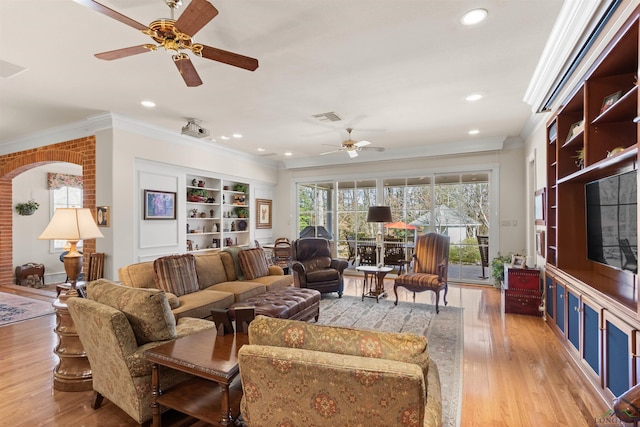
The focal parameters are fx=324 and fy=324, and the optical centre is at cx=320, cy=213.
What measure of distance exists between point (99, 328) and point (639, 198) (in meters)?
3.28

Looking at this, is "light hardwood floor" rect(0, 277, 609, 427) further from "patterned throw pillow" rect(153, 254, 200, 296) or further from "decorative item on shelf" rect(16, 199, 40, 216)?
"decorative item on shelf" rect(16, 199, 40, 216)

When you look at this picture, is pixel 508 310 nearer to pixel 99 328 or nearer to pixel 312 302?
pixel 312 302

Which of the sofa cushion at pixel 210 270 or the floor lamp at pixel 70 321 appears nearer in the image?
the floor lamp at pixel 70 321

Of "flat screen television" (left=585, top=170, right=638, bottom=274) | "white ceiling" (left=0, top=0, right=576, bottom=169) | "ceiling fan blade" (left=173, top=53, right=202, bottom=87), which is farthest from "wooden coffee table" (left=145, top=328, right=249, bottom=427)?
"flat screen television" (left=585, top=170, right=638, bottom=274)

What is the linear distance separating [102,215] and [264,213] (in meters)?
3.90

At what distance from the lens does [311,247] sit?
557 centimetres

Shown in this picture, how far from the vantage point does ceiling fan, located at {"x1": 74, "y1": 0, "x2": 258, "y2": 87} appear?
1784 mm

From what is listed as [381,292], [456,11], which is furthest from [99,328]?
[381,292]

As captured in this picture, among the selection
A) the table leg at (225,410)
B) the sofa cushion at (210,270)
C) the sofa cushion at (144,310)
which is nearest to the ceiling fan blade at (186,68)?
the sofa cushion at (144,310)

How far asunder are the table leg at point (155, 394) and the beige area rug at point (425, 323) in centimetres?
180

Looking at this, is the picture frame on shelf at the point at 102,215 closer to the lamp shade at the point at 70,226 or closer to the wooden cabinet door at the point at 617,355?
the lamp shade at the point at 70,226

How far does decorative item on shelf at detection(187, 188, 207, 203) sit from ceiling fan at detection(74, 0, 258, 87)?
4156mm

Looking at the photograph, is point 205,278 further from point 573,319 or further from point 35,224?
point 35,224

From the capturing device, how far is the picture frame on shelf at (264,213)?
7.95 metres
